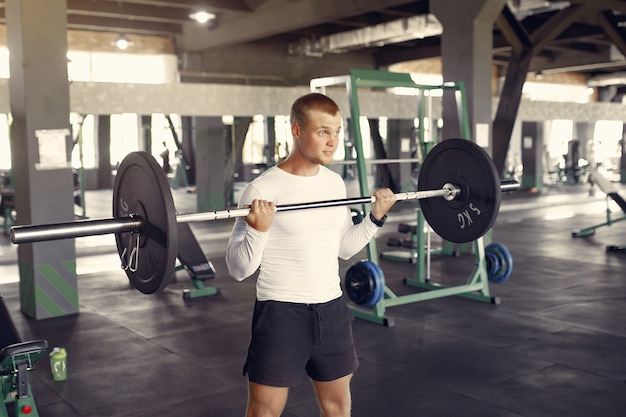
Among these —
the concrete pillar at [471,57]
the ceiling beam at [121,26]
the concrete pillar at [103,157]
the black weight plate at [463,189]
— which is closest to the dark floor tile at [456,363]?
the black weight plate at [463,189]

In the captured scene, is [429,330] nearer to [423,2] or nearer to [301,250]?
[301,250]

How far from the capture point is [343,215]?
1908 millimetres

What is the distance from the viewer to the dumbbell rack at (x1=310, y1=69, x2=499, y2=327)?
4.16m

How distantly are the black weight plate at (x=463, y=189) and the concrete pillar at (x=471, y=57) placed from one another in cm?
401

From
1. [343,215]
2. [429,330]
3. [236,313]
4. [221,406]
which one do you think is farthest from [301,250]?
[236,313]

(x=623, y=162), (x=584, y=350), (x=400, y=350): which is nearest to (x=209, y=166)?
(x=400, y=350)

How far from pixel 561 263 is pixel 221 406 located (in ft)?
14.3

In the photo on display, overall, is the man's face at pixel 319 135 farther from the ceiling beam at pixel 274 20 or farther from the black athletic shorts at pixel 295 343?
the ceiling beam at pixel 274 20

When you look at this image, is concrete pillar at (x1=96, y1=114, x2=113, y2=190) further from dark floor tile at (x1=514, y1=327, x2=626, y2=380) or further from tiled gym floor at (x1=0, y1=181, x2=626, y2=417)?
dark floor tile at (x1=514, y1=327, x2=626, y2=380)

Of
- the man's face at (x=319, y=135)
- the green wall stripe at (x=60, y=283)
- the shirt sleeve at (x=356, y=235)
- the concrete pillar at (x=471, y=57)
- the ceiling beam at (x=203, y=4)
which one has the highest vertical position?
the ceiling beam at (x=203, y=4)

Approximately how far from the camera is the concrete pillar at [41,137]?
4.20m

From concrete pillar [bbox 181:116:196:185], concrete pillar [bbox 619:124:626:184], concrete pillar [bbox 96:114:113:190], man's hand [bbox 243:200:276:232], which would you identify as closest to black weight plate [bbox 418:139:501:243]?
man's hand [bbox 243:200:276:232]

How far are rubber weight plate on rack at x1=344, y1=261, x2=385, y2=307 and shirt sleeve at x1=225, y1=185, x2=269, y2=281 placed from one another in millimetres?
2369

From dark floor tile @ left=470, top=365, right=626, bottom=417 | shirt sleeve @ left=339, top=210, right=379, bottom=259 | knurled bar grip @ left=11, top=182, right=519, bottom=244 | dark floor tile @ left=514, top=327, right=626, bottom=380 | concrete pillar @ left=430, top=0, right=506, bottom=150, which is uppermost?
concrete pillar @ left=430, top=0, right=506, bottom=150
